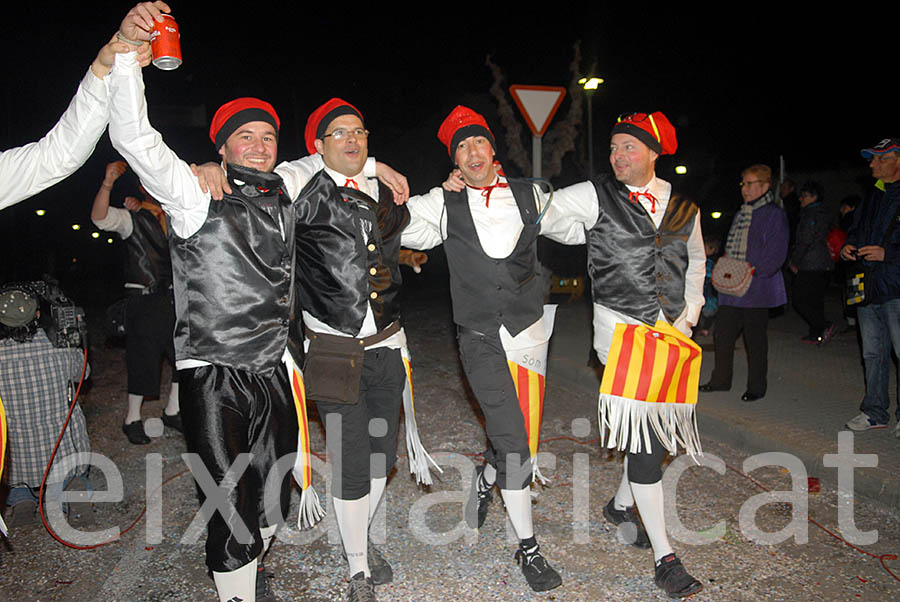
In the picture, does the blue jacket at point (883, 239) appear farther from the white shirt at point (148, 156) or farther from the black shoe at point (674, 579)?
the white shirt at point (148, 156)

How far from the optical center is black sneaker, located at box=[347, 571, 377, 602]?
9.65ft

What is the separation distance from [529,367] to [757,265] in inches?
132

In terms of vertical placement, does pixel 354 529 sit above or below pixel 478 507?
above

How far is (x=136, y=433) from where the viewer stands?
5309mm

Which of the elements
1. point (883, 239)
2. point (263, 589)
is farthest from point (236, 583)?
point (883, 239)

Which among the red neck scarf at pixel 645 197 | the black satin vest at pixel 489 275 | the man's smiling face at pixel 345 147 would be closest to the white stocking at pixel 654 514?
the black satin vest at pixel 489 275

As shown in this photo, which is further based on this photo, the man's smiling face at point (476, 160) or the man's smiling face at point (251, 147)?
the man's smiling face at point (476, 160)

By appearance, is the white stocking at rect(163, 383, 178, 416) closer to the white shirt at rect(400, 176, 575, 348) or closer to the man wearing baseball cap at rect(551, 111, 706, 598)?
the white shirt at rect(400, 176, 575, 348)

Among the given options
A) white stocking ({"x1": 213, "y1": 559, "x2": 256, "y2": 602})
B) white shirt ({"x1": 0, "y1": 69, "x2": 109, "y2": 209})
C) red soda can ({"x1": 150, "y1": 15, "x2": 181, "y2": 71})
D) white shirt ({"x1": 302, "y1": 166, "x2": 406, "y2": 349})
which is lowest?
white stocking ({"x1": 213, "y1": 559, "x2": 256, "y2": 602})

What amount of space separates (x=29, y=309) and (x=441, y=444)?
2951mm

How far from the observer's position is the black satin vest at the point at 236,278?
254 centimetres

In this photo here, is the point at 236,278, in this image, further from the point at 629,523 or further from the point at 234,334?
the point at 629,523

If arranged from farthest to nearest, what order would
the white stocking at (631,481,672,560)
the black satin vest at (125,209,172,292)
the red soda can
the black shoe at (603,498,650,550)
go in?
the black satin vest at (125,209,172,292), the black shoe at (603,498,650,550), the white stocking at (631,481,672,560), the red soda can

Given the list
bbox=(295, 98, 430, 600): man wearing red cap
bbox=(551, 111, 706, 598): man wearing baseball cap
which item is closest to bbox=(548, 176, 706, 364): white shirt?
bbox=(551, 111, 706, 598): man wearing baseball cap
